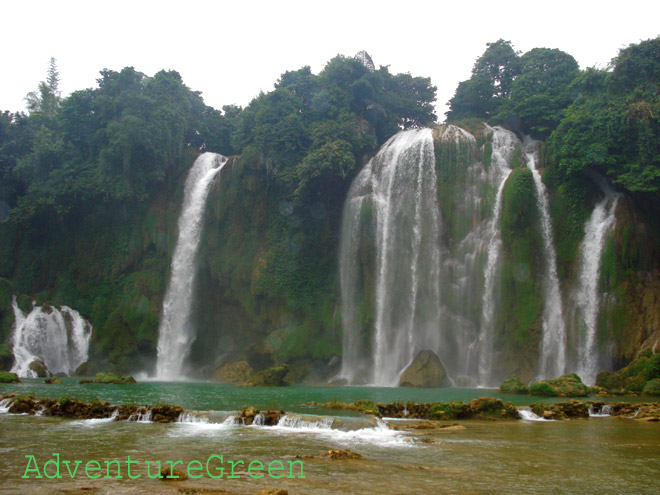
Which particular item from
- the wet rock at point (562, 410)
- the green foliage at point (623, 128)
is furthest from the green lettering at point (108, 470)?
the green foliage at point (623, 128)

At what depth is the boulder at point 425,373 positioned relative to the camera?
99.1ft

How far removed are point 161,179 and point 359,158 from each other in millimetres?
14547

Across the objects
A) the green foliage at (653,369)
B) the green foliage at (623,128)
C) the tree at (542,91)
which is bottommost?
the green foliage at (653,369)

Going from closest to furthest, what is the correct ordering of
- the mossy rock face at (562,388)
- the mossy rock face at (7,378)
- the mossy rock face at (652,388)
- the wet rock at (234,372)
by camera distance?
the mossy rock face at (652,388)
the mossy rock face at (562,388)
the mossy rock face at (7,378)
the wet rock at (234,372)

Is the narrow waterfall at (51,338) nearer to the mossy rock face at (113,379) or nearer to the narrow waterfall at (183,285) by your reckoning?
the narrow waterfall at (183,285)

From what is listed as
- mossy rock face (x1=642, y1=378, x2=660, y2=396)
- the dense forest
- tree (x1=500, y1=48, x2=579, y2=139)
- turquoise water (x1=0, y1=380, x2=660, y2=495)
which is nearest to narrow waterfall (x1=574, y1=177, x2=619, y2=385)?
the dense forest

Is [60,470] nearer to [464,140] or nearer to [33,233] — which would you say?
[464,140]

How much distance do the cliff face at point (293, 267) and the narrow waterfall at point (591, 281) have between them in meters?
0.41

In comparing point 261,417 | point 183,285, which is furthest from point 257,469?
point 183,285

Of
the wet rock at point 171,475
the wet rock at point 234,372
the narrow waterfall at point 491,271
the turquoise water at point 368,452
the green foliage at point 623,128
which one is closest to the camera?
the turquoise water at point 368,452

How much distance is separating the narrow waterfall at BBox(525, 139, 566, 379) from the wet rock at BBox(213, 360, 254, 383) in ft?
55.6

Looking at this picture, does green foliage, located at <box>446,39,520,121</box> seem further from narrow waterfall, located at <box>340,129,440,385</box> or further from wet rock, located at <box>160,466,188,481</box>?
wet rock, located at <box>160,466,188,481</box>

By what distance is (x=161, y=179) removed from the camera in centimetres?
4372

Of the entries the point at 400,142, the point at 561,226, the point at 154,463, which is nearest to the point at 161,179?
the point at 400,142
